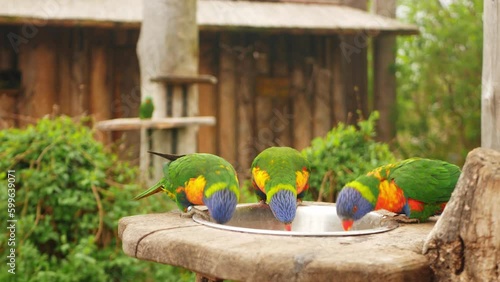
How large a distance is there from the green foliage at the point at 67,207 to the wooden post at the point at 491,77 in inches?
112

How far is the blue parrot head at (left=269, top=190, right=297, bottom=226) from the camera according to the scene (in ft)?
9.80

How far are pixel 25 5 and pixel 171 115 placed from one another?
2.01 metres

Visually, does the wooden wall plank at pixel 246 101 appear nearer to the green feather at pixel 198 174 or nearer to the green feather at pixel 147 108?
the green feather at pixel 147 108

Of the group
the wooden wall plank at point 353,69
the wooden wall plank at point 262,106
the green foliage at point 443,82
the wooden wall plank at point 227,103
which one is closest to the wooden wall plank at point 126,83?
Answer: the wooden wall plank at point 227,103

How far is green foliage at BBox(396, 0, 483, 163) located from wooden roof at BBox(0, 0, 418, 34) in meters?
1.64

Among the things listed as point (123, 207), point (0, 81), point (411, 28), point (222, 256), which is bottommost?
point (123, 207)

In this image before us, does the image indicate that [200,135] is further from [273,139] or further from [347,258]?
[347,258]

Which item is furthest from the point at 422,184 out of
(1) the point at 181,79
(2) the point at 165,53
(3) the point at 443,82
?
(3) the point at 443,82

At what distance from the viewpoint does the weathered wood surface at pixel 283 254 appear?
7.53 feet

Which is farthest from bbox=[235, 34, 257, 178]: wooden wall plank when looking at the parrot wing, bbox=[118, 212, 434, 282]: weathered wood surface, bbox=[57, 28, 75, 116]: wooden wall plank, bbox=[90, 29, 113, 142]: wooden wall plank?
bbox=[118, 212, 434, 282]: weathered wood surface

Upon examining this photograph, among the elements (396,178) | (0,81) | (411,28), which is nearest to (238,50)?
(411,28)

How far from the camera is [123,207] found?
17.5 ft

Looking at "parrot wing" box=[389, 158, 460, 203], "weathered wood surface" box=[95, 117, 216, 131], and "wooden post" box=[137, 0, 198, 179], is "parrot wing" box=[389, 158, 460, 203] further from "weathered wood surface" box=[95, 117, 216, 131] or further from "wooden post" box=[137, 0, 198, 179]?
"wooden post" box=[137, 0, 198, 179]

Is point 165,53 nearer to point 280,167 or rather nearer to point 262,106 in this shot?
point 262,106
